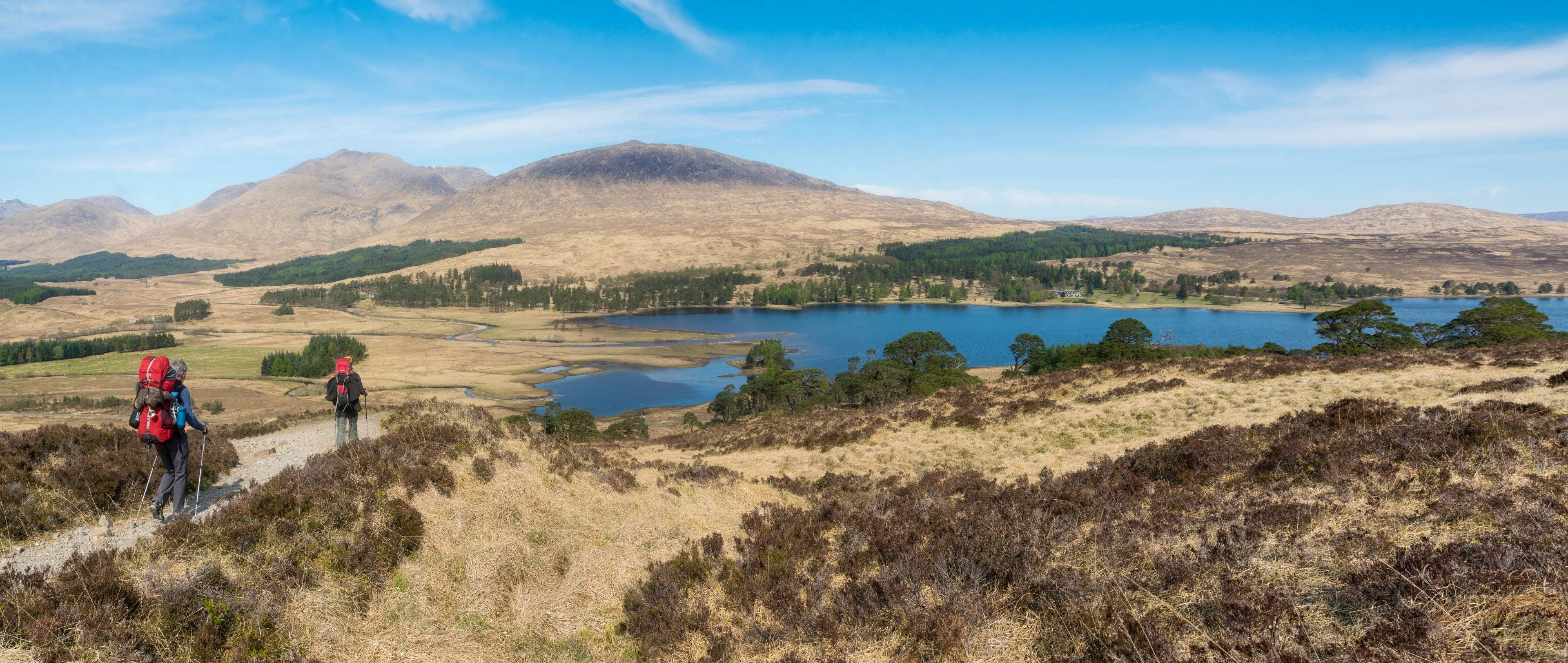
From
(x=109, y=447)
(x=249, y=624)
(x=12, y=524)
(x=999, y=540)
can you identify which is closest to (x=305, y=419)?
(x=109, y=447)

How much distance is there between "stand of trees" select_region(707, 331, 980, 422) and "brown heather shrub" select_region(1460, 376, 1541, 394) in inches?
1822

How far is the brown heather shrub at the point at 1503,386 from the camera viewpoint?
14.6 meters

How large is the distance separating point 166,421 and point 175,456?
29.9 inches

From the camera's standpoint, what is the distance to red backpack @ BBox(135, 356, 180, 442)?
10016 mm

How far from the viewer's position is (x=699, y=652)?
288 inches

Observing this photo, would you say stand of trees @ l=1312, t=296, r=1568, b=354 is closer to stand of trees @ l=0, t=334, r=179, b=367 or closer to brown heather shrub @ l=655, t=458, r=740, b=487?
brown heather shrub @ l=655, t=458, r=740, b=487

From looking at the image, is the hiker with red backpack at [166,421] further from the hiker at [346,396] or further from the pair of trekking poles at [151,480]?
the hiker at [346,396]

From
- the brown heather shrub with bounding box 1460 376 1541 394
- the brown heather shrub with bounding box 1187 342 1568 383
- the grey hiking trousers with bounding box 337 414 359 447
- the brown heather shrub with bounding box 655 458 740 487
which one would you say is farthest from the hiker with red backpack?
the brown heather shrub with bounding box 1187 342 1568 383

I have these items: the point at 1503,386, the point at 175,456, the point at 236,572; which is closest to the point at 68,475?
the point at 175,456

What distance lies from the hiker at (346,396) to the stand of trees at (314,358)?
98.9m

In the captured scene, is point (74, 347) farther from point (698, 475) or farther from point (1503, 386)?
point (1503, 386)

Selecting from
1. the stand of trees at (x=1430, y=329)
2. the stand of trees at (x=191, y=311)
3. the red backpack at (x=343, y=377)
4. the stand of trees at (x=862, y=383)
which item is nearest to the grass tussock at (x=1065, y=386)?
the red backpack at (x=343, y=377)

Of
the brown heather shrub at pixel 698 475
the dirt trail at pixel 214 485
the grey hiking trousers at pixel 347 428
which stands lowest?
the brown heather shrub at pixel 698 475

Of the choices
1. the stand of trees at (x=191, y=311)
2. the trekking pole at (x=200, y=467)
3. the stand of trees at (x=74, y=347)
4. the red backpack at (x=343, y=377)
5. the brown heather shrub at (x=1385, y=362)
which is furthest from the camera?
the stand of trees at (x=191, y=311)
